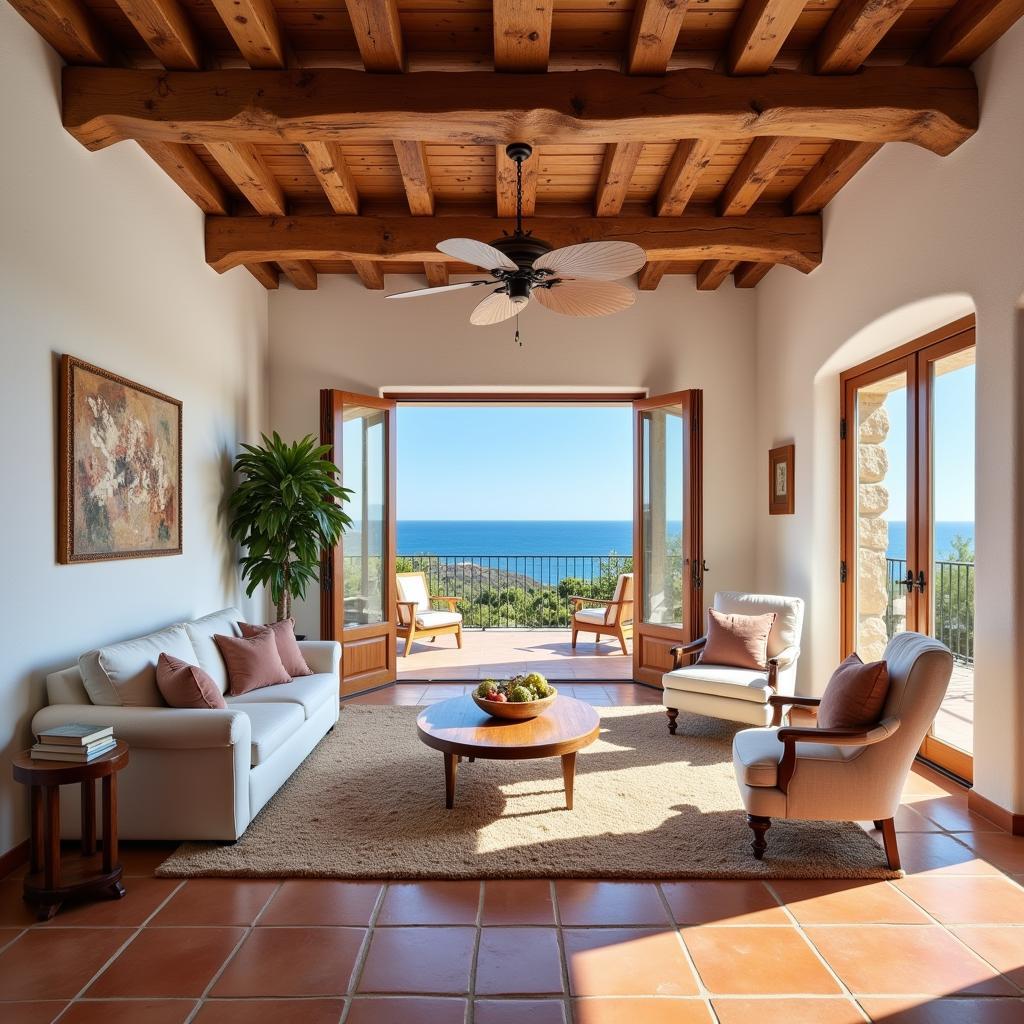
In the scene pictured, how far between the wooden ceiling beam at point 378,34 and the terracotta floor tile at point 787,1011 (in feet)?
11.9

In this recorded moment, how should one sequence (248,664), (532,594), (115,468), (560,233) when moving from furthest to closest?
(532,594) < (560,233) < (248,664) < (115,468)

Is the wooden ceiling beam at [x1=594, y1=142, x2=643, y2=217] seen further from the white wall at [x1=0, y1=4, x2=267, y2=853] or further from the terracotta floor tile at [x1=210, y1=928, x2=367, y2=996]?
the terracotta floor tile at [x1=210, y1=928, x2=367, y2=996]

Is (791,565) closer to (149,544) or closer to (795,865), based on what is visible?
(795,865)

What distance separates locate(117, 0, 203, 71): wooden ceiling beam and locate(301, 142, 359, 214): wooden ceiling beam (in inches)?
24.9

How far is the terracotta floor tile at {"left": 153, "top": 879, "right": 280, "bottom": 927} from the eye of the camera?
8.02 feet

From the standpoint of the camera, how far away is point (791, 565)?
5.39 m

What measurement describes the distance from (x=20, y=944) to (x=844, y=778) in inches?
116

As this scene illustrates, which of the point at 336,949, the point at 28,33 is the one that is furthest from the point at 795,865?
the point at 28,33

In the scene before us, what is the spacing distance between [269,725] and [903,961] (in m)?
2.65

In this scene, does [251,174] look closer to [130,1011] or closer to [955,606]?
[130,1011]

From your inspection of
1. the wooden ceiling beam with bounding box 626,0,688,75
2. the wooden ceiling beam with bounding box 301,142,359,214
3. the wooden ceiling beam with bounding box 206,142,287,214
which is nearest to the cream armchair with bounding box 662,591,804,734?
the wooden ceiling beam with bounding box 626,0,688,75

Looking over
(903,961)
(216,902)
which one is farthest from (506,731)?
(903,961)

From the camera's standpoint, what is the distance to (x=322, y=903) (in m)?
2.55

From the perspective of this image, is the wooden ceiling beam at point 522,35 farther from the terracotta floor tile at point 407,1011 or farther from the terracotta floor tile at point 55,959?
the terracotta floor tile at point 55,959
